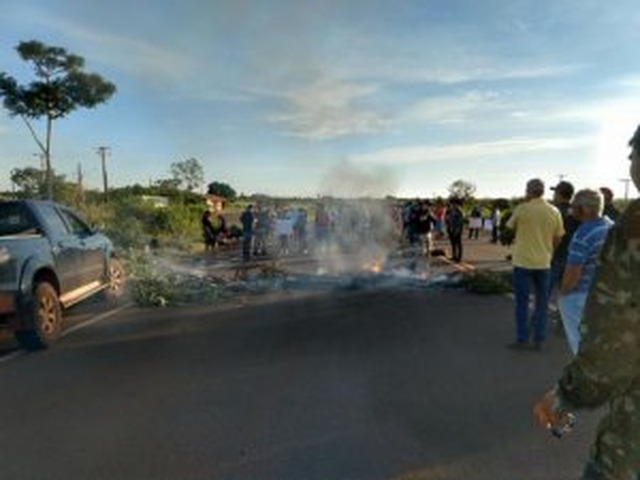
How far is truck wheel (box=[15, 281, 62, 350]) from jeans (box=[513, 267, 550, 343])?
5.13 meters

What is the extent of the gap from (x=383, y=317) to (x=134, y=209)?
22.4 m

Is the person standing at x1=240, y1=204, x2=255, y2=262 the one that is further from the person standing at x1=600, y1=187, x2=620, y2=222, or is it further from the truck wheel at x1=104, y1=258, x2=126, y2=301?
the person standing at x1=600, y1=187, x2=620, y2=222

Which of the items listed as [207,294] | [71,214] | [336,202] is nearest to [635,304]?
[71,214]

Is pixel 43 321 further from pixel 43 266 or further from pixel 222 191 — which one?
pixel 222 191

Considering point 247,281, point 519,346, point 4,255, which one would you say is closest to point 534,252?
point 519,346

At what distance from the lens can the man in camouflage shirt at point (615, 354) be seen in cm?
194

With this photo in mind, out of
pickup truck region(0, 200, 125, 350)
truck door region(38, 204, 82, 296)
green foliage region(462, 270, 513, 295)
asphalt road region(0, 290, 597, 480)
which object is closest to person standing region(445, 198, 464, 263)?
green foliage region(462, 270, 513, 295)

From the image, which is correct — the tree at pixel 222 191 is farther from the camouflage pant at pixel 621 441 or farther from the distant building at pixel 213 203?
the camouflage pant at pixel 621 441

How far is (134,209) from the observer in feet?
101

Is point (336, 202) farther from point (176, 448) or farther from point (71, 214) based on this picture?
point (176, 448)

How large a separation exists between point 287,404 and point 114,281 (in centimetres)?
688

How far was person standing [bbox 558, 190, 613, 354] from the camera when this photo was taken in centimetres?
557

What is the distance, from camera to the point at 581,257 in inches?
221

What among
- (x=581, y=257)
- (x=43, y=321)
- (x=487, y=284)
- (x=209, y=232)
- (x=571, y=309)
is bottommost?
(x=487, y=284)
